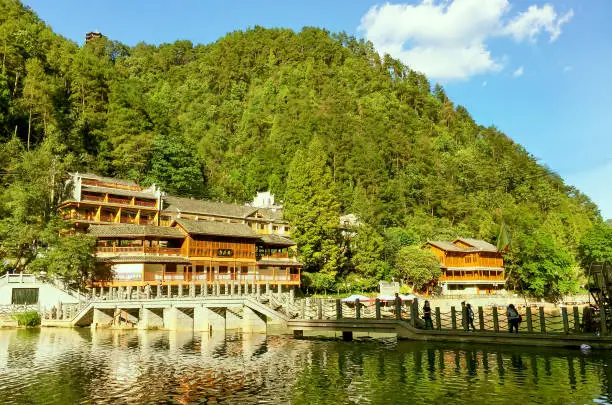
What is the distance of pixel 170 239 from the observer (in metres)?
54.9

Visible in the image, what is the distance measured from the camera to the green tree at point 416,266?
74.8 m

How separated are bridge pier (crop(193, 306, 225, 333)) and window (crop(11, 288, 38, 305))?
56.1 feet

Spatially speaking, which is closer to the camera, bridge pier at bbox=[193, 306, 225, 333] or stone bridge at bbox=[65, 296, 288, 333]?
stone bridge at bbox=[65, 296, 288, 333]

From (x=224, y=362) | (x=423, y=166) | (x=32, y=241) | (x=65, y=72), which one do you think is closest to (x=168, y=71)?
(x=65, y=72)

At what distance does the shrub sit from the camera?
42781 millimetres

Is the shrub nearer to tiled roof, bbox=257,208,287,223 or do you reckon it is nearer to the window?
the window

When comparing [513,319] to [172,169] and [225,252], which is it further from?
[172,169]

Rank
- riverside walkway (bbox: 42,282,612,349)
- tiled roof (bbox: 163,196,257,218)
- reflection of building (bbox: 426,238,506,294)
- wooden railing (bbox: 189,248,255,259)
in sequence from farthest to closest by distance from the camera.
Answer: reflection of building (bbox: 426,238,506,294), tiled roof (bbox: 163,196,257,218), wooden railing (bbox: 189,248,255,259), riverside walkway (bbox: 42,282,612,349)

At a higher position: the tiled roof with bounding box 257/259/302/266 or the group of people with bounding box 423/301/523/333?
the tiled roof with bounding box 257/259/302/266

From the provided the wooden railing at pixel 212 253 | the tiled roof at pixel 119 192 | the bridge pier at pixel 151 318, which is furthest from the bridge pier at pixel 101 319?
the tiled roof at pixel 119 192

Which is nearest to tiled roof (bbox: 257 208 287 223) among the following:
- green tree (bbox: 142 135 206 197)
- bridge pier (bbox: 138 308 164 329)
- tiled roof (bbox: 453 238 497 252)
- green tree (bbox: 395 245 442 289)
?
green tree (bbox: 142 135 206 197)

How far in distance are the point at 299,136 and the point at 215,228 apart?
178 ft

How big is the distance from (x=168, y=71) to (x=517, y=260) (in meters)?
116

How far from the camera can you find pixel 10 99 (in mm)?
69500
